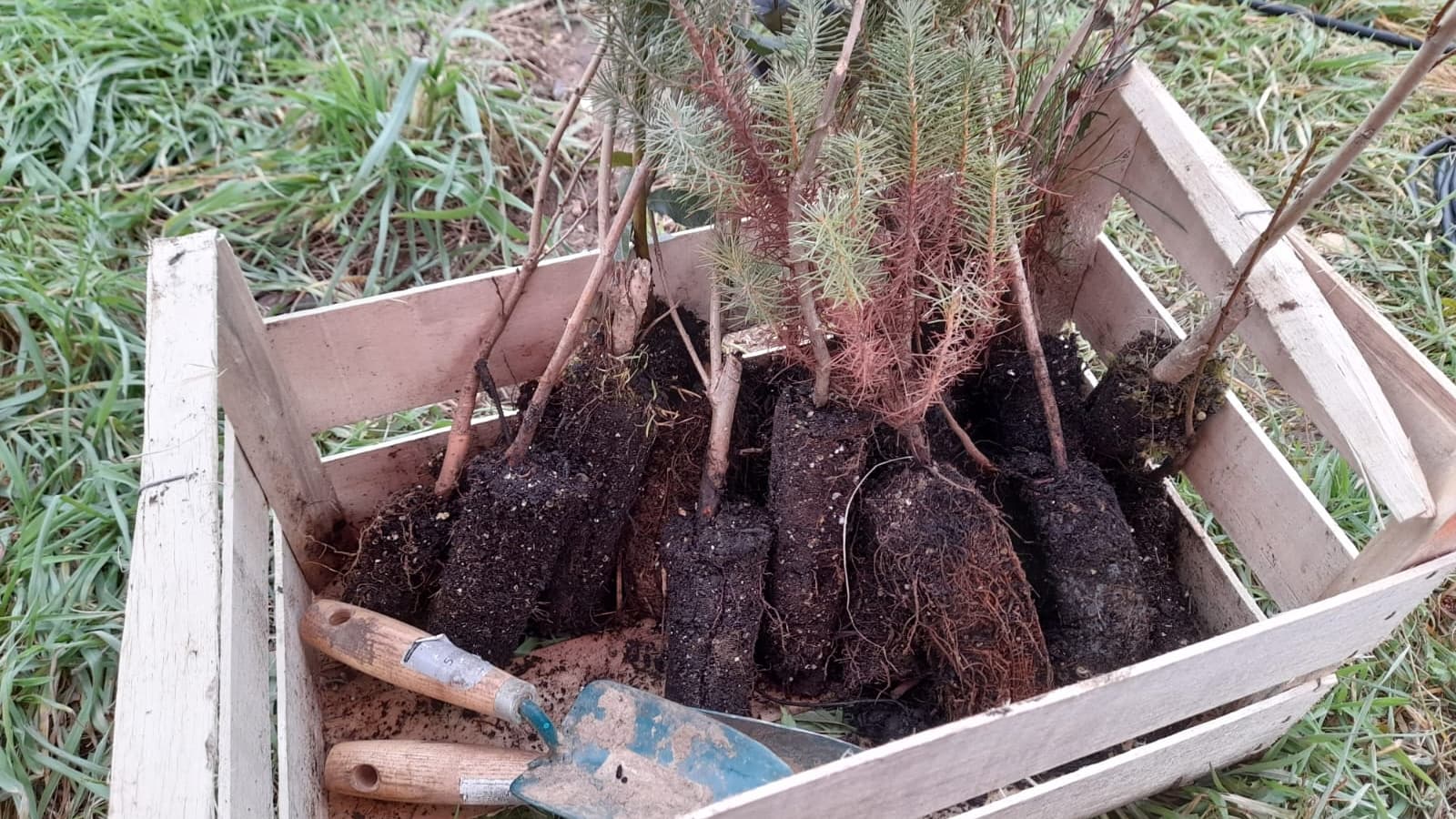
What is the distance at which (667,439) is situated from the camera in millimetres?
1151

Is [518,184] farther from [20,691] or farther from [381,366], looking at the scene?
[20,691]

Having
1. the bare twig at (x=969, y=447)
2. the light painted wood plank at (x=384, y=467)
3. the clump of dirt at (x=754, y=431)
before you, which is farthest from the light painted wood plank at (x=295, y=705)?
the bare twig at (x=969, y=447)

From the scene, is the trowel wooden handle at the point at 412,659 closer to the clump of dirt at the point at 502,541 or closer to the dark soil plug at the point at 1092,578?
the clump of dirt at the point at 502,541

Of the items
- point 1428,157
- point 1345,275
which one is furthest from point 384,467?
point 1428,157

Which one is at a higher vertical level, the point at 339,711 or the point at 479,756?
the point at 479,756

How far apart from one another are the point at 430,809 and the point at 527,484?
39 cm

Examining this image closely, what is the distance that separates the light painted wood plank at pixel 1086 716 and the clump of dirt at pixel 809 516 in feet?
0.82

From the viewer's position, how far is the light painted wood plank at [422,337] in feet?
3.69

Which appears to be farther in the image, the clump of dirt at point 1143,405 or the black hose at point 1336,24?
the black hose at point 1336,24

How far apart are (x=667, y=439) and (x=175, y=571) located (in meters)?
0.53

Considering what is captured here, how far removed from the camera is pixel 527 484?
1.08 meters

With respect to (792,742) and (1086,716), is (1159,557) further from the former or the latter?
(792,742)

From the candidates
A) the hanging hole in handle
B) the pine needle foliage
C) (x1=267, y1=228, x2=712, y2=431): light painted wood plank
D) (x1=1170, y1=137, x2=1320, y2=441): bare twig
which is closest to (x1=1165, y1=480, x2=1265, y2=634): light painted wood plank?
(x1=1170, y1=137, x2=1320, y2=441): bare twig

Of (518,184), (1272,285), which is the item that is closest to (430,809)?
(1272,285)
